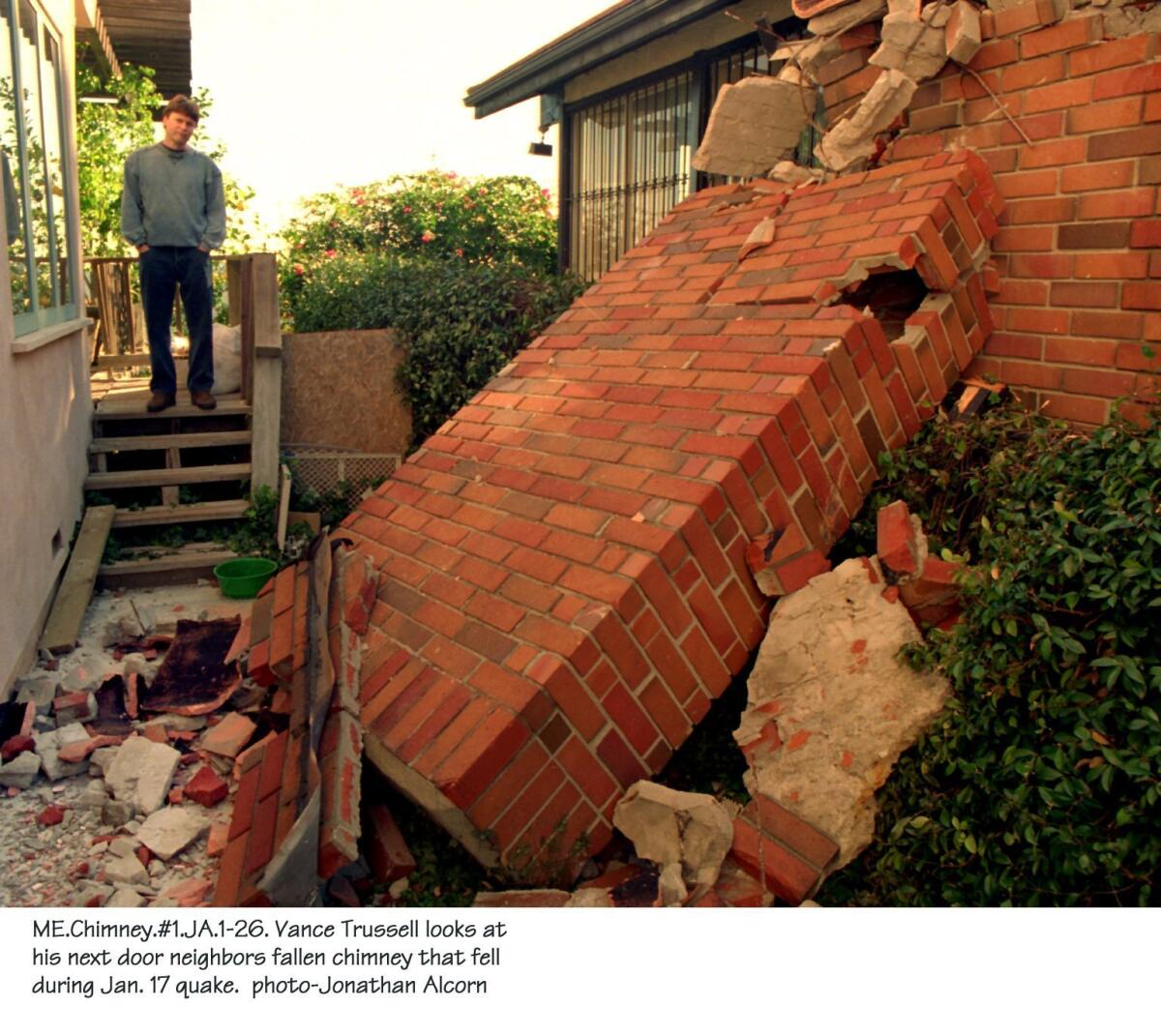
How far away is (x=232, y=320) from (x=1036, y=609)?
732 centimetres

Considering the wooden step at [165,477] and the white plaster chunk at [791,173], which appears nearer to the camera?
the white plaster chunk at [791,173]

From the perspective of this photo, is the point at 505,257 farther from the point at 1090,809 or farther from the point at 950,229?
the point at 1090,809

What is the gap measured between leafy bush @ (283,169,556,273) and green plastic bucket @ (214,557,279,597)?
8.00 metres

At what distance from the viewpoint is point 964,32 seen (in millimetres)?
3328

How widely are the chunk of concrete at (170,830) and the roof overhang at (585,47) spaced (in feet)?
19.3

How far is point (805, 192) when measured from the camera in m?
4.01

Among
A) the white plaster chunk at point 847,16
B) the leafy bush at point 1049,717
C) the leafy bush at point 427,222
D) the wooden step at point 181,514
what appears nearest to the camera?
the leafy bush at point 1049,717

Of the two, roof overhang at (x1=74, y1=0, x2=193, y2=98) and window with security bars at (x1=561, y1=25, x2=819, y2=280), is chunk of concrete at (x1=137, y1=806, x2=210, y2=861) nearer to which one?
window with security bars at (x1=561, y1=25, x2=819, y2=280)

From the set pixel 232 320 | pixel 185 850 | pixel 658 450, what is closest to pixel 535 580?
pixel 658 450

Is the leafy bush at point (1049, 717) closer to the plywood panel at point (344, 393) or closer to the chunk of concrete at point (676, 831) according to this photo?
the chunk of concrete at point (676, 831)

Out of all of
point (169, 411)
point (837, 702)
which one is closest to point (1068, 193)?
point (837, 702)

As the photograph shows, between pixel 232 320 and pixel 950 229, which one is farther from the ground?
pixel 950 229

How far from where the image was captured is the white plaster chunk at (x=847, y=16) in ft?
12.2

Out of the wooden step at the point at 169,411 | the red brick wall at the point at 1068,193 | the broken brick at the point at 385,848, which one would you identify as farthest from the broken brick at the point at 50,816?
the wooden step at the point at 169,411
